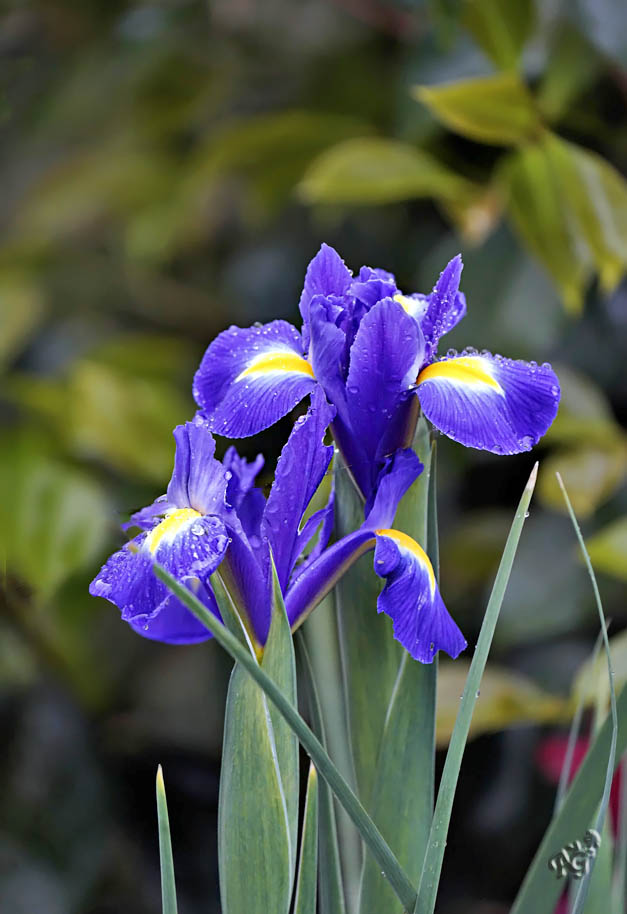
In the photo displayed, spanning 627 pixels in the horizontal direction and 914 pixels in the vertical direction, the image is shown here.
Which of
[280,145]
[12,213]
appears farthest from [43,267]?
[280,145]

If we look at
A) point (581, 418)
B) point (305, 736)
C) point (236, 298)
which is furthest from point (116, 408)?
point (305, 736)

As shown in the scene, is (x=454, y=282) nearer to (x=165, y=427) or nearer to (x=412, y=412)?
(x=412, y=412)

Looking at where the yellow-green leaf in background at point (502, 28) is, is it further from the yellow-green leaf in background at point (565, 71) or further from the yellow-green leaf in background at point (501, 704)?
the yellow-green leaf in background at point (501, 704)

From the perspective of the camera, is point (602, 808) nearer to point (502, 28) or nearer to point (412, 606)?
point (412, 606)

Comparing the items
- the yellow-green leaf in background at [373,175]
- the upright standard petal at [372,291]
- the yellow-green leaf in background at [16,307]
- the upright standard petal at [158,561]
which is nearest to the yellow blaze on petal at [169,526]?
the upright standard petal at [158,561]

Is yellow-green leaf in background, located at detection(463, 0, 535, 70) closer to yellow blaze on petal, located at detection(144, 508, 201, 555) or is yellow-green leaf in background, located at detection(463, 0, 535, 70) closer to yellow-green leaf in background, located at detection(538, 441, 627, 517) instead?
yellow-green leaf in background, located at detection(538, 441, 627, 517)

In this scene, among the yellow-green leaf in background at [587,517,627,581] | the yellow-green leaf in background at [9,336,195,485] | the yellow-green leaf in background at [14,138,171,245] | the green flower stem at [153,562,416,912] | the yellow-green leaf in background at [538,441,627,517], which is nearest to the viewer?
the green flower stem at [153,562,416,912]

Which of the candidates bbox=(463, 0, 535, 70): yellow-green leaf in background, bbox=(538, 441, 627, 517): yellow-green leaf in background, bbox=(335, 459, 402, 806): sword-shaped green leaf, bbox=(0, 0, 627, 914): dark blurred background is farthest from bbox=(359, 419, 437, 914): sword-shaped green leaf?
bbox=(463, 0, 535, 70): yellow-green leaf in background
